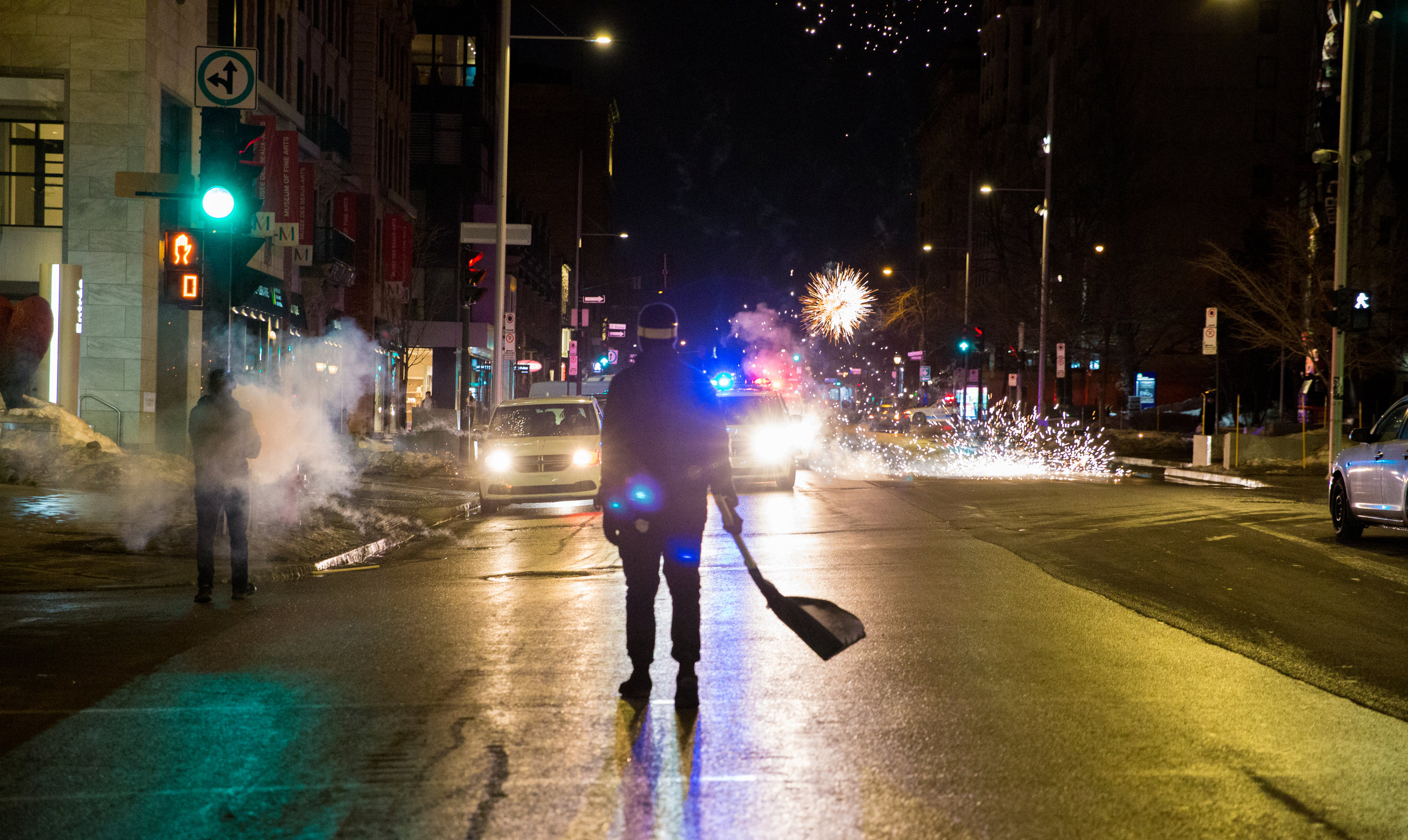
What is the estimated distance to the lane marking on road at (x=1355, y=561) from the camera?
38.9 ft

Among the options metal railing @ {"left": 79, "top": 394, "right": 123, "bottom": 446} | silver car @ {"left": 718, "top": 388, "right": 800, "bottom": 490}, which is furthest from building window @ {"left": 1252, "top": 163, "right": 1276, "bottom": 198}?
metal railing @ {"left": 79, "top": 394, "right": 123, "bottom": 446}

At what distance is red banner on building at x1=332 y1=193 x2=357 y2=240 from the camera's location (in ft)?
133

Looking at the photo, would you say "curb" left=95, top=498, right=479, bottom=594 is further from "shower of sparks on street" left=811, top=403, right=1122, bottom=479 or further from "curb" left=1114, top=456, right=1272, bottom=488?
"curb" left=1114, top=456, right=1272, bottom=488

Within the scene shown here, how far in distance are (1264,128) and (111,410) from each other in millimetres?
57411

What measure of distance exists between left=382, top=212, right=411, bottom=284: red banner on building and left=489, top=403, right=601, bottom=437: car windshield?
2662cm

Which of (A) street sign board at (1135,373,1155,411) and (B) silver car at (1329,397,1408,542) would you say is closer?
(B) silver car at (1329,397,1408,542)

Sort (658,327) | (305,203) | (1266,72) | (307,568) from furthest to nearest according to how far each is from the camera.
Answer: (1266,72) → (305,203) → (307,568) → (658,327)

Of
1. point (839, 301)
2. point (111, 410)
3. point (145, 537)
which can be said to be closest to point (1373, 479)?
point (145, 537)

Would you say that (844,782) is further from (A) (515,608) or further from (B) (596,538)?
(B) (596,538)

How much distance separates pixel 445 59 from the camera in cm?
5694

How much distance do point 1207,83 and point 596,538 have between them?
2314 inches

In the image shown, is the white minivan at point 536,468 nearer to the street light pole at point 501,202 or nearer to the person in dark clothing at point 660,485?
the street light pole at point 501,202

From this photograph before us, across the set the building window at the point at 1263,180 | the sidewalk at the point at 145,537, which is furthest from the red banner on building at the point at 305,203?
the building window at the point at 1263,180

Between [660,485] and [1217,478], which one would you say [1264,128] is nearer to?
[1217,478]
